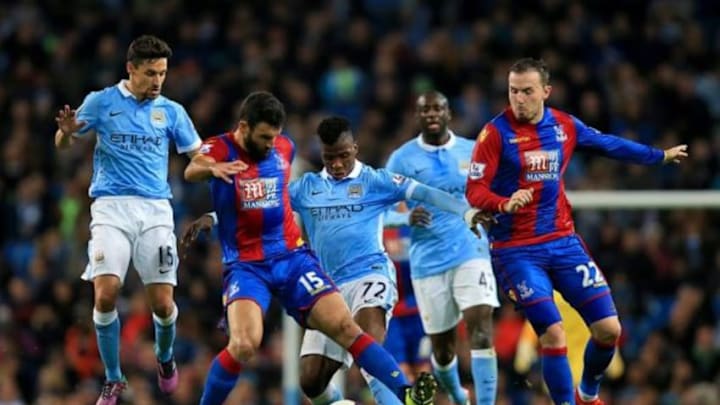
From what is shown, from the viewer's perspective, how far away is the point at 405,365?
14.9 meters

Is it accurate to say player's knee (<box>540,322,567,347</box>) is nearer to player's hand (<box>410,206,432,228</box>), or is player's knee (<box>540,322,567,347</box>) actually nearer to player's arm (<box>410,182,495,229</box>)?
player's arm (<box>410,182,495,229</box>)

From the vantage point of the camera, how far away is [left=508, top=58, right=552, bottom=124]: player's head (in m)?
12.4

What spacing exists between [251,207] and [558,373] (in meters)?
2.52

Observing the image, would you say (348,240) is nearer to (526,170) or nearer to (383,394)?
(383,394)

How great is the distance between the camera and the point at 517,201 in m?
11.9

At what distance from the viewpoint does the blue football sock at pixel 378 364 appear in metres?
11.9

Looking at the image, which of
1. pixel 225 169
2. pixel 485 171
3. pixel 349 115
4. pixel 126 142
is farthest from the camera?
pixel 349 115

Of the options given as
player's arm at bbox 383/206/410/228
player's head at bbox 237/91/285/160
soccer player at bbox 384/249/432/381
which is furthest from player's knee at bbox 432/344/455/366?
player's head at bbox 237/91/285/160

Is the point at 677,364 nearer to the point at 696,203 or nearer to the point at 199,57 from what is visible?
the point at 696,203

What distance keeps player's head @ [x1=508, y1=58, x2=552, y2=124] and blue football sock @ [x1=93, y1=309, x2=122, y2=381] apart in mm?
3360

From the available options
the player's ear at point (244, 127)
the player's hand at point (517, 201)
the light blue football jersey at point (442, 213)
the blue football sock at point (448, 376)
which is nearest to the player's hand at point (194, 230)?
the player's ear at point (244, 127)

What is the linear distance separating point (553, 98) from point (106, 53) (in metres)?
6.01

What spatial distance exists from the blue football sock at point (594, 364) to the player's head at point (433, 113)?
2394 mm

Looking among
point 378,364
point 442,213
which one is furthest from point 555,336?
point 442,213
